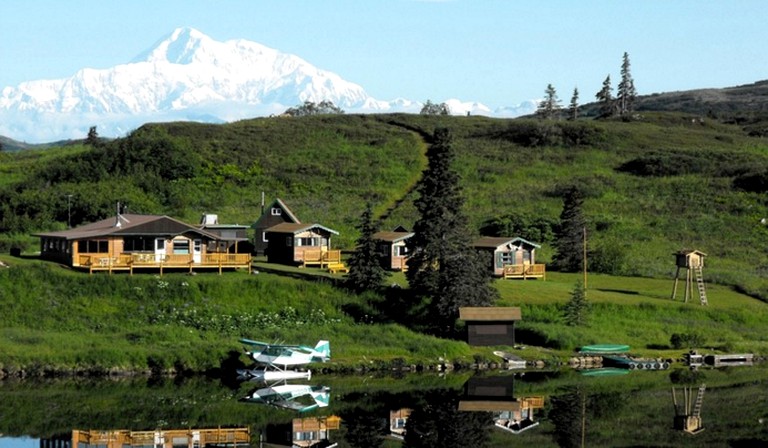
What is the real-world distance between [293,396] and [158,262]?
21.0 meters

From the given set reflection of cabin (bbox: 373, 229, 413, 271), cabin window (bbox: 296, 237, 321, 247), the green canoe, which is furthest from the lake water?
cabin window (bbox: 296, 237, 321, 247)

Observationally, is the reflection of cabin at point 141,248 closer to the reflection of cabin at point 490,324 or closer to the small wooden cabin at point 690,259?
the reflection of cabin at point 490,324

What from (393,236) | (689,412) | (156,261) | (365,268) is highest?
(393,236)

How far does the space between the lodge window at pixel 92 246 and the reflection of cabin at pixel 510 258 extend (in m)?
24.2

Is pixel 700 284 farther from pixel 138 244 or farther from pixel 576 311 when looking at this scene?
pixel 138 244

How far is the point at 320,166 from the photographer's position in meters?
127

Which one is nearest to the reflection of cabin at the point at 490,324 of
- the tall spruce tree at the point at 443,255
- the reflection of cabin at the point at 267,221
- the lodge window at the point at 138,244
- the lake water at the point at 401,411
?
the tall spruce tree at the point at 443,255

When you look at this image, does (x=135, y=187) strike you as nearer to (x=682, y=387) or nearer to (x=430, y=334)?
(x=430, y=334)

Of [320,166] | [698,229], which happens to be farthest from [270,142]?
[698,229]

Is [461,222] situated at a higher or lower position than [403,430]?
higher

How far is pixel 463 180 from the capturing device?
122312mm

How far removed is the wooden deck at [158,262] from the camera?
237ft

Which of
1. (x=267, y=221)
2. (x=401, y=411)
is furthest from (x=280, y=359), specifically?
(x=267, y=221)

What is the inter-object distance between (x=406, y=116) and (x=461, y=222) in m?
89.4
